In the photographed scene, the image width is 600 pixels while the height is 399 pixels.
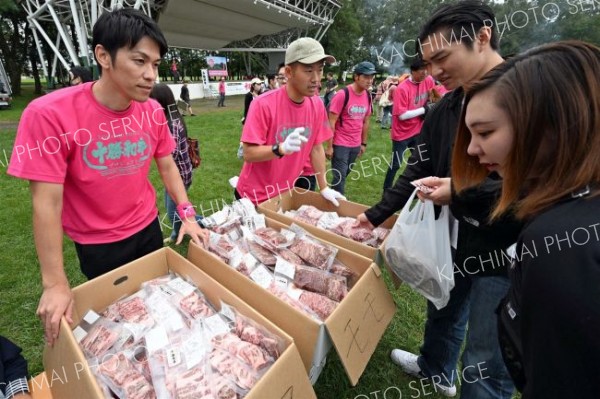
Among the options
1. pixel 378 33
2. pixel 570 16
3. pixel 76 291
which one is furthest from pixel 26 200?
pixel 378 33

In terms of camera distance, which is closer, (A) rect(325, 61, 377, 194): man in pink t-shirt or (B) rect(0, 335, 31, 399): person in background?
(B) rect(0, 335, 31, 399): person in background

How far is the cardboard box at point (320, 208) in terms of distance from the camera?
1638 mm

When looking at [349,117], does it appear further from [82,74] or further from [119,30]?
[82,74]

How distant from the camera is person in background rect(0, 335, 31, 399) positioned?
1181mm

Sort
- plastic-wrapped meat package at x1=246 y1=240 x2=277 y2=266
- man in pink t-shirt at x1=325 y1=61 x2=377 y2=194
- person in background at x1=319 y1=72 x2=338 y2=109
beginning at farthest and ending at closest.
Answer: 1. person in background at x1=319 y1=72 x2=338 y2=109
2. man in pink t-shirt at x1=325 y1=61 x2=377 y2=194
3. plastic-wrapped meat package at x1=246 y1=240 x2=277 y2=266

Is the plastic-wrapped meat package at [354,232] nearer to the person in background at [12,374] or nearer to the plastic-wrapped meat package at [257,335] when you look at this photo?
the plastic-wrapped meat package at [257,335]

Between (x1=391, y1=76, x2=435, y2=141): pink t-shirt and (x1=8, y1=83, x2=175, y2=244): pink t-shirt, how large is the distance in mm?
3510

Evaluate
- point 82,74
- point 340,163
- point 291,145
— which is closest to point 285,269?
point 291,145

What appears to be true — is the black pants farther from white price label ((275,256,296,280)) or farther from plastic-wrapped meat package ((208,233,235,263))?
white price label ((275,256,296,280))

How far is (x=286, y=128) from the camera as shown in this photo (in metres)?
2.21

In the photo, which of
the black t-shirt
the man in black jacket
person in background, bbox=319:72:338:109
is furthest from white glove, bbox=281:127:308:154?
person in background, bbox=319:72:338:109

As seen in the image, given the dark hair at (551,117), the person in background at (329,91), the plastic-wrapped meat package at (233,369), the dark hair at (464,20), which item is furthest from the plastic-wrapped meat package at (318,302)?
the person in background at (329,91)

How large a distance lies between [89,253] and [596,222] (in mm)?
1830

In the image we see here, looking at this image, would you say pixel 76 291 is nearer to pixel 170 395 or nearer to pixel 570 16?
pixel 170 395
